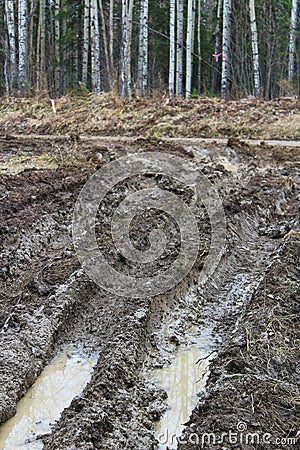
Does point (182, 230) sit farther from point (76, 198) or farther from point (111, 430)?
point (111, 430)

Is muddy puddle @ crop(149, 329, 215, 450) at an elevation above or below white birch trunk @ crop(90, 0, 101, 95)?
below

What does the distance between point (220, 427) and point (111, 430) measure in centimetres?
70

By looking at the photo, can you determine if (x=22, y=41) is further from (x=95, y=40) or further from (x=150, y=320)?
(x=150, y=320)

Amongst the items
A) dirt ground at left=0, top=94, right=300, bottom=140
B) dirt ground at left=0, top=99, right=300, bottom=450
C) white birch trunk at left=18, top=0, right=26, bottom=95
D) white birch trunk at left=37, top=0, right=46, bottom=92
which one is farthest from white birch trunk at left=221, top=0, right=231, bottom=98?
dirt ground at left=0, top=99, right=300, bottom=450

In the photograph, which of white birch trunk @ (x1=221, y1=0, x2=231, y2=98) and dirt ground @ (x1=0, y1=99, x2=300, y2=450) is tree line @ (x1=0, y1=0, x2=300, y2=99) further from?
dirt ground @ (x1=0, y1=99, x2=300, y2=450)

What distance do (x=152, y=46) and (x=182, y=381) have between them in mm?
29198

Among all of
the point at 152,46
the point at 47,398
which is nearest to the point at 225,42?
the point at 152,46

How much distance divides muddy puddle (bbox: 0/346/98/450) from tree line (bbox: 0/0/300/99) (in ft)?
55.7

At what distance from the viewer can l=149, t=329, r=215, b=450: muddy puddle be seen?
12.8ft

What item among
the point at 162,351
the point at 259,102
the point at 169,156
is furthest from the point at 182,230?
the point at 259,102

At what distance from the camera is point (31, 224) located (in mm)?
7230

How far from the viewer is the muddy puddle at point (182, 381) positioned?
3.89 metres

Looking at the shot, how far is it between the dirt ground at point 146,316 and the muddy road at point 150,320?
0.5 inches

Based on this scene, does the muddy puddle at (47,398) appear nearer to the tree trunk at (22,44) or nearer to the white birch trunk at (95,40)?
the white birch trunk at (95,40)
